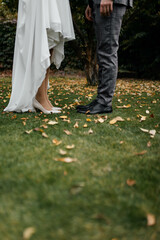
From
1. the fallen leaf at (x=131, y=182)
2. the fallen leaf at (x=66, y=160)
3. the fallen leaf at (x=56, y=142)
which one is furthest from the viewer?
the fallen leaf at (x=56, y=142)

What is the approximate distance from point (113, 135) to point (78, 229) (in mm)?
1145

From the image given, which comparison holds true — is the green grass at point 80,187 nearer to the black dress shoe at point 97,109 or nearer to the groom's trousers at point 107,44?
the black dress shoe at point 97,109

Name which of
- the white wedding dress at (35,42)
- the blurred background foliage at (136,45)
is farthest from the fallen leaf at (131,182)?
the blurred background foliage at (136,45)

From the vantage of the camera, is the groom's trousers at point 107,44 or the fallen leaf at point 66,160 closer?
the fallen leaf at point 66,160

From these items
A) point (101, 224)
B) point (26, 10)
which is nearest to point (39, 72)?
point (26, 10)

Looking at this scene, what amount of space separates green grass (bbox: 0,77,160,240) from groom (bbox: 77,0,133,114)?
3.02ft

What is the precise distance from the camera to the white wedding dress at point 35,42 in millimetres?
2605

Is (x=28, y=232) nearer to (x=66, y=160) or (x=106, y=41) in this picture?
(x=66, y=160)

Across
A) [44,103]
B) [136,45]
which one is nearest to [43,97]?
[44,103]

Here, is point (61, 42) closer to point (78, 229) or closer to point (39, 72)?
point (39, 72)

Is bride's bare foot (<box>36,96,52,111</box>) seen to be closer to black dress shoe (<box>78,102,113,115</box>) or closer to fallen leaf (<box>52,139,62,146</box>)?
black dress shoe (<box>78,102,113,115</box>)

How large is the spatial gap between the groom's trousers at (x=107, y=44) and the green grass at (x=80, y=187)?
37.4 inches

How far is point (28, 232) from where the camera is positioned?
0.85m

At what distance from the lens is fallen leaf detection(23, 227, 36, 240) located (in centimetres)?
84
